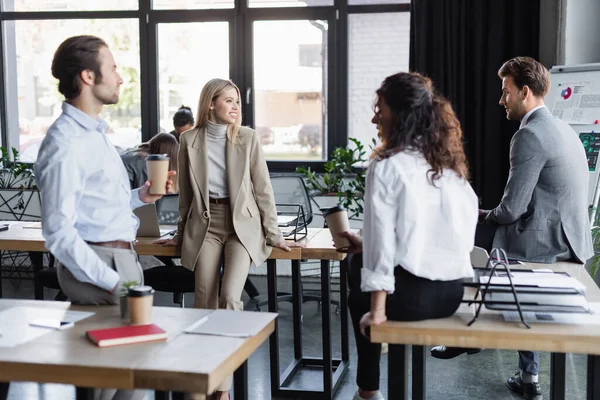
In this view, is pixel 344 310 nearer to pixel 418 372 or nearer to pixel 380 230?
pixel 418 372

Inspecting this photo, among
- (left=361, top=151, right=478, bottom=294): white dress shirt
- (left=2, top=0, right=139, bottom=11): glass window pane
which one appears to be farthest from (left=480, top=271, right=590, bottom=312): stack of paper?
(left=2, top=0, right=139, bottom=11): glass window pane

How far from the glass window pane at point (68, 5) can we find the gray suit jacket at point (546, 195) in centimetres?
452

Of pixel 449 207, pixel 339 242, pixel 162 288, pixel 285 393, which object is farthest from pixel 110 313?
pixel 162 288

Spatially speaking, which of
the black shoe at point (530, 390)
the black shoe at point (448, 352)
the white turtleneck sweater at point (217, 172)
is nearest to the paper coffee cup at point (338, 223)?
the white turtleneck sweater at point (217, 172)

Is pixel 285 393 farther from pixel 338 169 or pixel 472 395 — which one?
pixel 338 169

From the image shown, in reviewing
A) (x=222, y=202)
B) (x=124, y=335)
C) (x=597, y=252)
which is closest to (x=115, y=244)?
(x=124, y=335)

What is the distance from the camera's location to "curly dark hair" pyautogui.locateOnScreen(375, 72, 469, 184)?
233 centimetres

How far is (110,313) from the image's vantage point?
229cm

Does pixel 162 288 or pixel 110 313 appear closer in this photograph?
pixel 110 313

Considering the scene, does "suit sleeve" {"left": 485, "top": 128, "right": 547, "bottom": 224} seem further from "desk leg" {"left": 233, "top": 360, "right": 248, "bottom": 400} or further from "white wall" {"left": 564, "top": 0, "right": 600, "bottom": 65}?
"white wall" {"left": 564, "top": 0, "right": 600, "bottom": 65}

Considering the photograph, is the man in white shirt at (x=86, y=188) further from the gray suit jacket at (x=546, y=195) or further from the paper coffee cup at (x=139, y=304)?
the gray suit jacket at (x=546, y=195)

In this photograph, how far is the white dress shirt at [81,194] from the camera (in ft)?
7.59

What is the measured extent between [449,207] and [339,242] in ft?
1.76

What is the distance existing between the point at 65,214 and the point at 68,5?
5.23m
